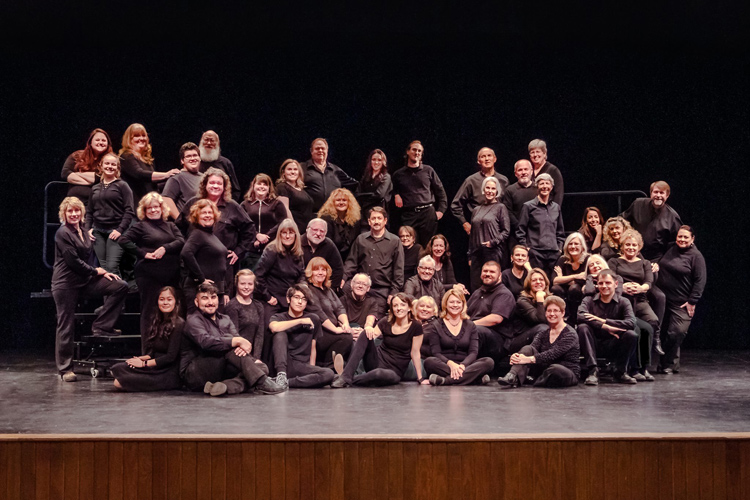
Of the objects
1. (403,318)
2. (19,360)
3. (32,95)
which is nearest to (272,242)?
(403,318)

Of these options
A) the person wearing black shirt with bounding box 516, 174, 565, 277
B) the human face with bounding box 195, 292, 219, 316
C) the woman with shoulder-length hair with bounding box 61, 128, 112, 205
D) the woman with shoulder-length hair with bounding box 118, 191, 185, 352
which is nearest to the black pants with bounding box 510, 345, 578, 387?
the person wearing black shirt with bounding box 516, 174, 565, 277

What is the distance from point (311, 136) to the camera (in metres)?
8.50

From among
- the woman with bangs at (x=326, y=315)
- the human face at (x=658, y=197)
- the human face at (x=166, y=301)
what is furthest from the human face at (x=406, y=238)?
the human face at (x=166, y=301)

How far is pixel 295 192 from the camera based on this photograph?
7.08 metres

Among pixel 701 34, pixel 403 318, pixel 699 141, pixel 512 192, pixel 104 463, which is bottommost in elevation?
pixel 104 463

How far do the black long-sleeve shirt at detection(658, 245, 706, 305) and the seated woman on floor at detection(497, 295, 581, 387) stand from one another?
4.65 feet

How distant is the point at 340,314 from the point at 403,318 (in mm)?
468

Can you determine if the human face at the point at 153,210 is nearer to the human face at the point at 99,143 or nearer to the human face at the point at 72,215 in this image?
the human face at the point at 72,215

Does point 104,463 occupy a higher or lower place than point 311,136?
lower

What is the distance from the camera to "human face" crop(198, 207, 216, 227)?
6191mm

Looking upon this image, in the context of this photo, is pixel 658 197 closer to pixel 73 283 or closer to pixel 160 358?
pixel 160 358

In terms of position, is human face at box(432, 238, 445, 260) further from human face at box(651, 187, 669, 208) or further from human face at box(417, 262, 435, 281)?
human face at box(651, 187, 669, 208)

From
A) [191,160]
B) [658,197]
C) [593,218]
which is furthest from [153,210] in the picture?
[658,197]

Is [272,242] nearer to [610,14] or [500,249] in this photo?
[500,249]
